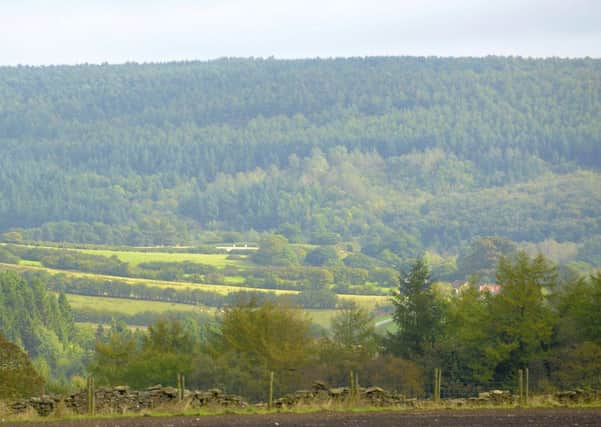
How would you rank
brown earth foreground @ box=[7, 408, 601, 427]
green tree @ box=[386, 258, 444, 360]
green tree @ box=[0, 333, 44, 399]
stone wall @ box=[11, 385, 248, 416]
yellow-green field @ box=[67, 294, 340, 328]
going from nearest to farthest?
brown earth foreground @ box=[7, 408, 601, 427], stone wall @ box=[11, 385, 248, 416], green tree @ box=[0, 333, 44, 399], green tree @ box=[386, 258, 444, 360], yellow-green field @ box=[67, 294, 340, 328]

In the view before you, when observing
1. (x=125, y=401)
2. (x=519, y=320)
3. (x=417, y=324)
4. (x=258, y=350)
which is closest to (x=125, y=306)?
(x=417, y=324)

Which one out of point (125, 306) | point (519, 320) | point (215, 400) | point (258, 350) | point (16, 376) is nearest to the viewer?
point (215, 400)

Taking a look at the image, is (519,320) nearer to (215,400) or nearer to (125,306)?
(215,400)

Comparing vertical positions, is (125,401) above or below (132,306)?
above

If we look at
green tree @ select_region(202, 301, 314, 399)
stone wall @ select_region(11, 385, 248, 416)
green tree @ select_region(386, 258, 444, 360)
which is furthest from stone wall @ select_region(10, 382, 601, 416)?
green tree @ select_region(386, 258, 444, 360)

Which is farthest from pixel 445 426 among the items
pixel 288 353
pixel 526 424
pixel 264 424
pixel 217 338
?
pixel 217 338

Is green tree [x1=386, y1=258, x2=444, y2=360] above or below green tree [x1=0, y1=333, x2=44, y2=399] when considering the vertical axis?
above

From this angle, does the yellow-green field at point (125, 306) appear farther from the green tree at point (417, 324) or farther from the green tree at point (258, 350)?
the green tree at point (258, 350)

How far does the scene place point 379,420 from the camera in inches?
1478

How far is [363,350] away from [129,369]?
1182 cm

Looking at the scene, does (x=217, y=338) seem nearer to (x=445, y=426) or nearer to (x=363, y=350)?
(x=363, y=350)

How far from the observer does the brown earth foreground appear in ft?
120

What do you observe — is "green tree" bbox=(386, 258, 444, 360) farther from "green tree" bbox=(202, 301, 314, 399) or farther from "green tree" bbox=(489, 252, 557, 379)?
"green tree" bbox=(202, 301, 314, 399)

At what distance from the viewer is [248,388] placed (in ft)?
186
